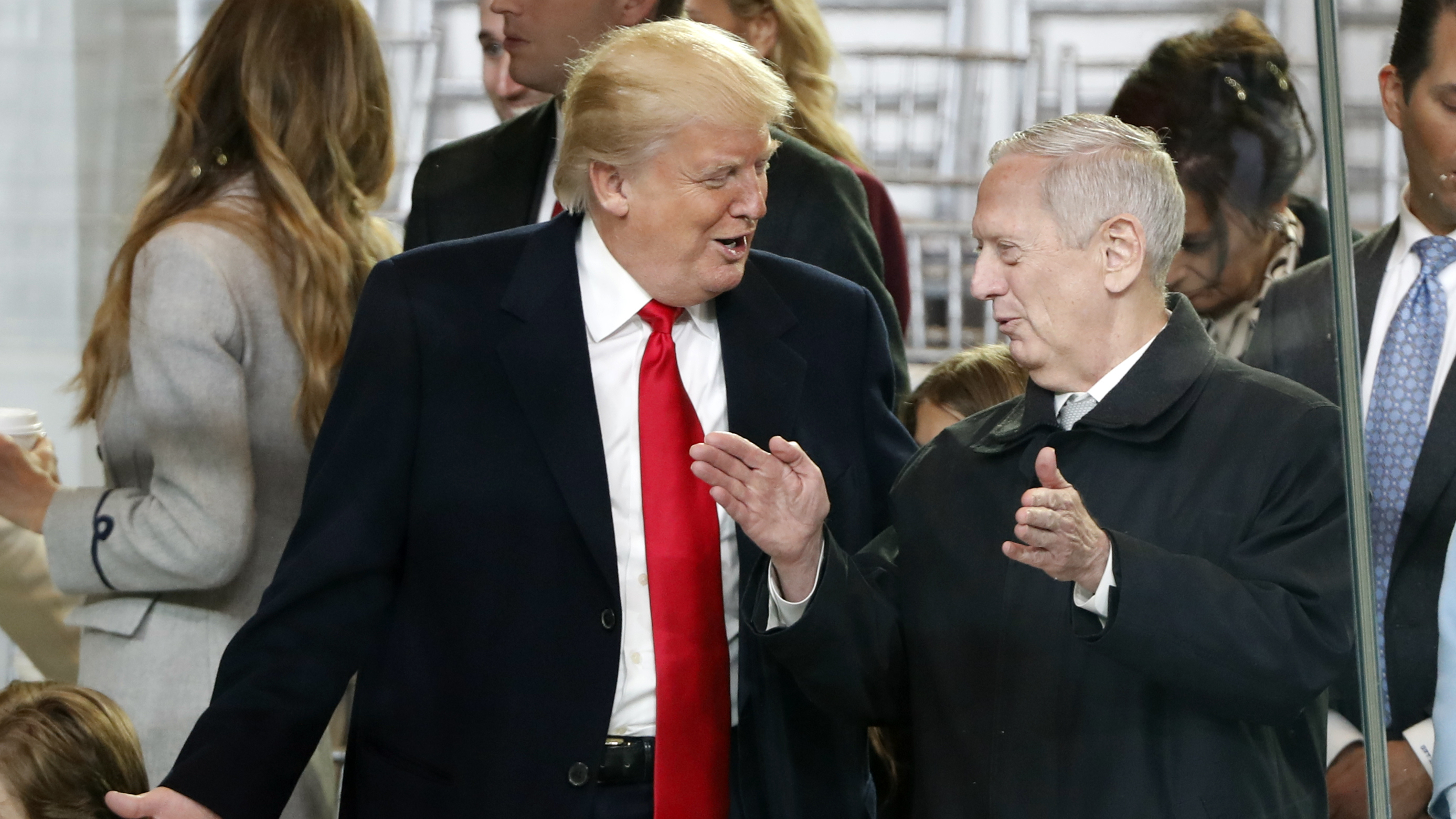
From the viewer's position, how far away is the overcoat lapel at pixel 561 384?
147 cm

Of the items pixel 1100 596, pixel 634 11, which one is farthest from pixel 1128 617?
pixel 634 11

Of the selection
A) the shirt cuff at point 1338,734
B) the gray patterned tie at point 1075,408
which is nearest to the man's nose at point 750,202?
the gray patterned tie at point 1075,408

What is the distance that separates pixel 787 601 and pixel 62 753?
0.75 metres

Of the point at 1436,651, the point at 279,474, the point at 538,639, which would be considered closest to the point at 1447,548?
the point at 1436,651

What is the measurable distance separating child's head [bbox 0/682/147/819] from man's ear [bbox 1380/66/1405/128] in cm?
132

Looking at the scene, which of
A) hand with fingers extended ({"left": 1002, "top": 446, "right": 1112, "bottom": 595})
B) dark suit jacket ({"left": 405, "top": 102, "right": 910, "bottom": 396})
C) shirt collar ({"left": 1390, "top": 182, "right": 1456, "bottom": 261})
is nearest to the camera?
hand with fingers extended ({"left": 1002, "top": 446, "right": 1112, "bottom": 595})

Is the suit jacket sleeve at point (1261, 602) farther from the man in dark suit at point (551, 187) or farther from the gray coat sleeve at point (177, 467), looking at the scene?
the gray coat sleeve at point (177, 467)

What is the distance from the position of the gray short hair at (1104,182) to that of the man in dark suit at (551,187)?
16.0 inches

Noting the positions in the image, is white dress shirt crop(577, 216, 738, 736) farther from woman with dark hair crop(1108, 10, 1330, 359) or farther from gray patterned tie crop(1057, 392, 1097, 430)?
woman with dark hair crop(1108, 10, 1330, 359)

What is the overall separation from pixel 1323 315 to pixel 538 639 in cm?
73

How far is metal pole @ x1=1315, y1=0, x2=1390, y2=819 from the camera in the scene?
4.40 ft

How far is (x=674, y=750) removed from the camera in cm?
148

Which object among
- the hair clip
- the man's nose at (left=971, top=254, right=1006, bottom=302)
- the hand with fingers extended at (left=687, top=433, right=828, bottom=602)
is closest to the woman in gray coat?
the hand with fingers extended at (left=687, top=433, right=828, bottom=602)

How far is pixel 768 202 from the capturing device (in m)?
1.81
